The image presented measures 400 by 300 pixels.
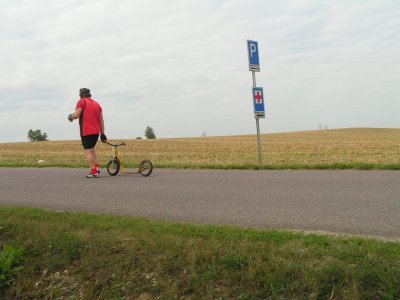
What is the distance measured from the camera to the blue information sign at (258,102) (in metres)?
12.2

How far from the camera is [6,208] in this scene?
6.08 metres

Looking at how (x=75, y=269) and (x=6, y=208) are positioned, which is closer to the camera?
(x=75, y=269)

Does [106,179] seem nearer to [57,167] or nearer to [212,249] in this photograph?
[57,167]

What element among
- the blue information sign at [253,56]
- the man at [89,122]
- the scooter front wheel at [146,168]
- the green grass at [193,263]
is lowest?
the green grass at [193,263]

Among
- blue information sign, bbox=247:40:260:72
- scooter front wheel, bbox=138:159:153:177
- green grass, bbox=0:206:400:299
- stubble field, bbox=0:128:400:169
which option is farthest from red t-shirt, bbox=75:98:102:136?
green grass, bbox=0:206:400:299

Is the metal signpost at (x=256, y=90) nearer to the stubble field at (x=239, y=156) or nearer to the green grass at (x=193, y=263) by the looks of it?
the stubble field at (x=239, y=156)

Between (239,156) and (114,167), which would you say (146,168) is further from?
(239,156)

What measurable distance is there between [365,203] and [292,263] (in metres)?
2.93

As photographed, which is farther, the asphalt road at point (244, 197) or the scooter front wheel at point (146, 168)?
the scooter front wheel at point (146, 168)

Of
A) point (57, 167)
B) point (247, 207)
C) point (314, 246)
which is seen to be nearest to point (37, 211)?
point (247, 207)

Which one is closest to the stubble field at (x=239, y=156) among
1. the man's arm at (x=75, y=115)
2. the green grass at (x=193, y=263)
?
the man's arm at (x=75, y=115)

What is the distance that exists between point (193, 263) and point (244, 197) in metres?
3.17

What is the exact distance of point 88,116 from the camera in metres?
10.5

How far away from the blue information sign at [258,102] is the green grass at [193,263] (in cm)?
786
